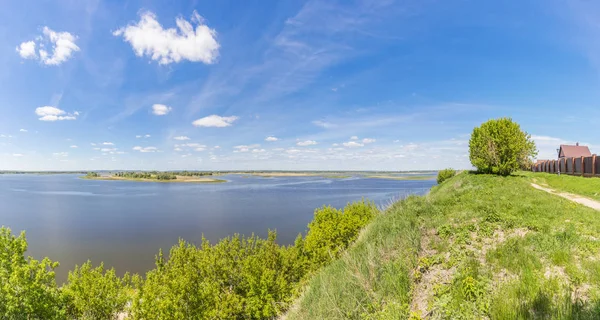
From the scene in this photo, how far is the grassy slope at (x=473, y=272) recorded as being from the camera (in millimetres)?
4793

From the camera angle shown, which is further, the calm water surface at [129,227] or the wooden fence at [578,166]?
the wooden fence at [578,166]

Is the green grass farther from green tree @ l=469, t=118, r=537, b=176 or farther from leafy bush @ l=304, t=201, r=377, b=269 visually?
leafy bush @ l=304, t=201, r=377, b=269

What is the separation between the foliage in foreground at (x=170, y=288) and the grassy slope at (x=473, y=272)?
3592 millimetres

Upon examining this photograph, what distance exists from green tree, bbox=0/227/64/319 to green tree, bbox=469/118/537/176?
38.4 m

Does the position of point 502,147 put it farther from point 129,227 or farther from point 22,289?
point 129,227

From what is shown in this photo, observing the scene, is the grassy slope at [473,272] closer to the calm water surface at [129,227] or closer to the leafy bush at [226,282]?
the leafy bush at [226,282]

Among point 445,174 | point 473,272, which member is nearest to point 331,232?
point 473,272

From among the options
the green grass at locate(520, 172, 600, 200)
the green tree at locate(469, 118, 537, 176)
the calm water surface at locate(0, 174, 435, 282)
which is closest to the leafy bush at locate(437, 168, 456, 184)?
the green tree at locate(469, 118, 537, 176)

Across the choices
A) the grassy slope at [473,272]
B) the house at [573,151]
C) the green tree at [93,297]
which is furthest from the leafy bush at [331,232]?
the house at [573,151]

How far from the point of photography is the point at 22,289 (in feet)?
31.2

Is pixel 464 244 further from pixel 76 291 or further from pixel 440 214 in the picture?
pixel 76 291

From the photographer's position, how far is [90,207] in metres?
51.8

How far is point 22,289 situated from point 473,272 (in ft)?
45.1

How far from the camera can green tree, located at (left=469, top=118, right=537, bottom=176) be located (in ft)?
102
